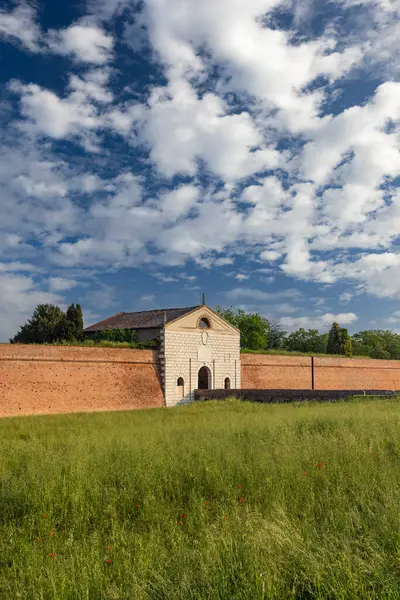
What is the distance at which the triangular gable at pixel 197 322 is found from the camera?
2903 centimetres

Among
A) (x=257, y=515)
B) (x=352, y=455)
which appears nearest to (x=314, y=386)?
(x=352, y=455)

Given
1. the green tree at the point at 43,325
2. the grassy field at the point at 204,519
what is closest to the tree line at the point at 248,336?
the green tree at the point at 43,325

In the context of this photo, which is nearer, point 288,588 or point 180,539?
point 288,588

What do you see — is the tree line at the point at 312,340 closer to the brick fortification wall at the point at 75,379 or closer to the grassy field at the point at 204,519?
the brick fortification wall at the point at 75,379

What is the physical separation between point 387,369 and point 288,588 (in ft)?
139

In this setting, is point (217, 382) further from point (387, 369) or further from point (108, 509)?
point (108, 509)

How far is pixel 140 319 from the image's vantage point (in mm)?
31594

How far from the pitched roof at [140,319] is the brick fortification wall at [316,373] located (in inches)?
226

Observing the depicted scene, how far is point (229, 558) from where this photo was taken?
12.5 feet

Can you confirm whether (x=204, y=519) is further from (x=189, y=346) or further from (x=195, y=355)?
(x=195, y=355)

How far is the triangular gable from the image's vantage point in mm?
29031

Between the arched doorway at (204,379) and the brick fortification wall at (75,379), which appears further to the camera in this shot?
the arched doorway at (204,379)

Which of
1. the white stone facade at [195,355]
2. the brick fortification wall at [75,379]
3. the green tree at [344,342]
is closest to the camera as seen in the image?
the brick fortification wall at [75,379]

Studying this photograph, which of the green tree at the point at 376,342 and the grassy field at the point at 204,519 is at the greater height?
the green tree at the point at 376,342
